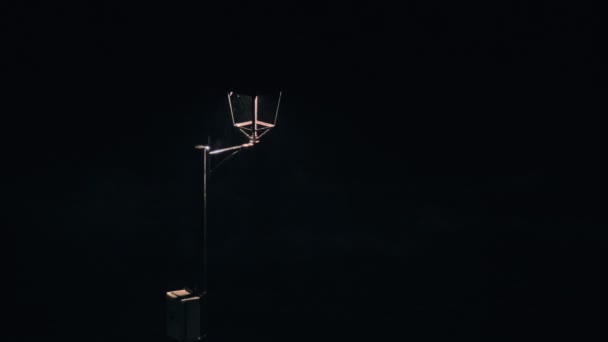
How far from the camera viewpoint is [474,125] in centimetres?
457

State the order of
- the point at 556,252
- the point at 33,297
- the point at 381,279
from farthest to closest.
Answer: the point at 381,279 → the point at 556,252 → the point at 33,297

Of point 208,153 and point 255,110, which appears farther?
point 208,153

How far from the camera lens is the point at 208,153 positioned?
3852mm

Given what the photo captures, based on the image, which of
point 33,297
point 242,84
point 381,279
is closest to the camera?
point 242,84

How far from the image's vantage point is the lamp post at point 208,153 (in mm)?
3572

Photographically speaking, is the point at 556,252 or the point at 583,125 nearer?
the point at 583,125

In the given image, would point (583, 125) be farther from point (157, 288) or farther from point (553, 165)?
point (157, 288)

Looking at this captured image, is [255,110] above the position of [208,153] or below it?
above

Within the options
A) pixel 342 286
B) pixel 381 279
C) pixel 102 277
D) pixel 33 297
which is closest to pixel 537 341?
pixel 381 279

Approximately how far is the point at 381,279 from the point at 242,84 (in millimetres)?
2891

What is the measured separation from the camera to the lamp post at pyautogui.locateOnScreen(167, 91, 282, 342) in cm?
357

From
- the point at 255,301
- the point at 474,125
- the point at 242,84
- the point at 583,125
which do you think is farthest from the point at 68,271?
the point at 583,125

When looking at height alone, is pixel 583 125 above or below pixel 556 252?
above

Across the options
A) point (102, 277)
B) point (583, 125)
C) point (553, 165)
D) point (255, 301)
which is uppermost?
point (583, 125)
